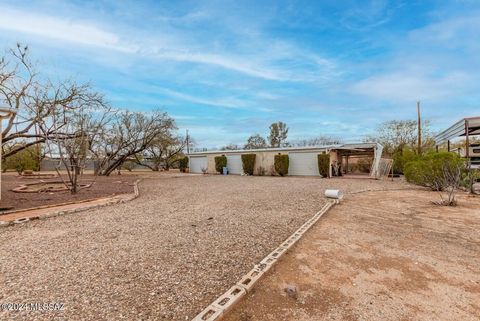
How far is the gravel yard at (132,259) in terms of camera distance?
2062mm

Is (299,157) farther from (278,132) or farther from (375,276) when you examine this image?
(278,132)

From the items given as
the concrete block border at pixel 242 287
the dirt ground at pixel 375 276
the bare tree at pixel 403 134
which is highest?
the bare tree at pixel 403 134

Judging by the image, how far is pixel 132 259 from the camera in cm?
298

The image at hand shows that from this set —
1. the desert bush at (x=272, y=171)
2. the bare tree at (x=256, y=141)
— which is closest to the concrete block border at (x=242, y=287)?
the desert bush at (x=272, y=171)

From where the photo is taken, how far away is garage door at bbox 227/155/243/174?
867 inches

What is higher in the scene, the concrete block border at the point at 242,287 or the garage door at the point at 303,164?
the garage door at the point at 303,164

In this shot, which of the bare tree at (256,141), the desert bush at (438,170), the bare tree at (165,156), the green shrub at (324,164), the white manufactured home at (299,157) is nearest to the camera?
the desert bush at (438,170)

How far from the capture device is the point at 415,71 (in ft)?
43.1

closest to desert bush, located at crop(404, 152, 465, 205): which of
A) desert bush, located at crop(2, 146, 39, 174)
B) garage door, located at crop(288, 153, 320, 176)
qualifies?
garage door, located at crop(288, 153, 320, 176)

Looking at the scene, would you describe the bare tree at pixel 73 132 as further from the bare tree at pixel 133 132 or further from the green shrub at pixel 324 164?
the green shrub at pixel 324 164

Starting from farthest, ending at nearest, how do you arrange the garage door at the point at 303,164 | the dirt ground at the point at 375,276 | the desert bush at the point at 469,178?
1. the garage door at the point at 303,164
2. the desert bush at the point at 469,178
3. the dirt ground at the point at 375,276

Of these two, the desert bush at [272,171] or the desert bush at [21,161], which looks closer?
the desert bush at [21,161]

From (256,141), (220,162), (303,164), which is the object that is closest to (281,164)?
(303,164)

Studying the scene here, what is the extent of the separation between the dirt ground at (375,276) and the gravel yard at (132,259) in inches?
18.7
